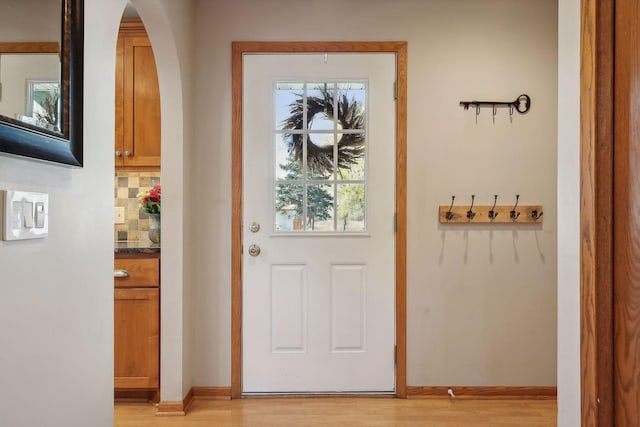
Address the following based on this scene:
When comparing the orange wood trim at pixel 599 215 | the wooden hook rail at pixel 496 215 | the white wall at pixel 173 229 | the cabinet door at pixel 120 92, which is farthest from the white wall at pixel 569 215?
the cabinet door at pixel 120 92

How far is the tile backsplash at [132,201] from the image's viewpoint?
3.04m

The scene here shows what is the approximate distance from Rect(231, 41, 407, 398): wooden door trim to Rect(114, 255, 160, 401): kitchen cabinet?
436mm

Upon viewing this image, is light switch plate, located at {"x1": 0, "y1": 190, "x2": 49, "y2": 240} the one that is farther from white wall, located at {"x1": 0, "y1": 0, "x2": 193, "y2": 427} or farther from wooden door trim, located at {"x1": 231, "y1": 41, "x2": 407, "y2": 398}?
wooden door trim, located at {"x1": 231, "y1": 41, "x2": 407, "y2": 398}

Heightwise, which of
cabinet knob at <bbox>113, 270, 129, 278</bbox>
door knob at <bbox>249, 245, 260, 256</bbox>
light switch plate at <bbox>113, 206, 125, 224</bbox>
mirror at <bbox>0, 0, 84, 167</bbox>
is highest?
mirror at <bbox>0, 0, 84, 167</bbox>

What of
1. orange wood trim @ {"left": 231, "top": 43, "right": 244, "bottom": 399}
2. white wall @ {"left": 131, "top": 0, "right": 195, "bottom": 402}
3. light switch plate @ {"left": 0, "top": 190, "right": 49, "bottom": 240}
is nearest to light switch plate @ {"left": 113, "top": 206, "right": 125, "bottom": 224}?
white wall @ {"left": 131, "top": 0, "right": 195, "bottom": 402}

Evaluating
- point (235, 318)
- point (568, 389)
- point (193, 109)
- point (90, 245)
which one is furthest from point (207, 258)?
point (568, 389)

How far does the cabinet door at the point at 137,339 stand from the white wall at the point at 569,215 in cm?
200

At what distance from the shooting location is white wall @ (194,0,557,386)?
2625 mm

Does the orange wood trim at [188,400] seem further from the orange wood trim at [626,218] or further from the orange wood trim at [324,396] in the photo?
the orange wood trim at [626,218]

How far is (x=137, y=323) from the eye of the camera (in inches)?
96.7

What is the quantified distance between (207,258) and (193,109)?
2.94 ft

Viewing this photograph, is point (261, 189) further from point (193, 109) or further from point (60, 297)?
point (60, 297)

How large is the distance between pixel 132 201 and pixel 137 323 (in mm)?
966

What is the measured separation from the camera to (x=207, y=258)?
264 cm
